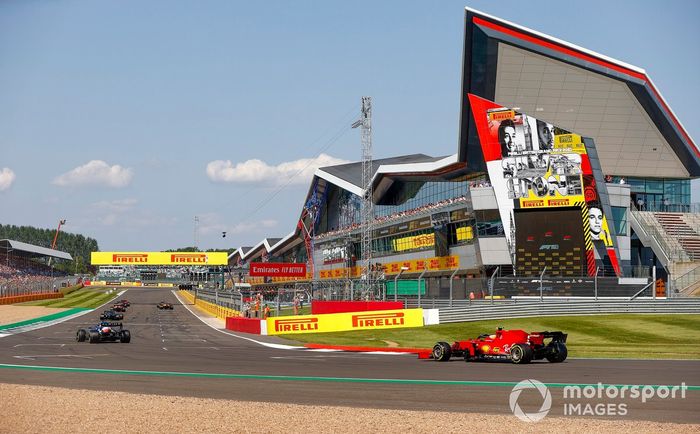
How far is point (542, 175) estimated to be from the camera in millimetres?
60062

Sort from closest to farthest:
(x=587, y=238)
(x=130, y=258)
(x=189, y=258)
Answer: (x=587, y=238) → (x=130, y=258) → (x=189, y=258)

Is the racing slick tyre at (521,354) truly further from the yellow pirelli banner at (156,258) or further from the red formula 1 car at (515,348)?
the yellow pirelli banner at (156,258)

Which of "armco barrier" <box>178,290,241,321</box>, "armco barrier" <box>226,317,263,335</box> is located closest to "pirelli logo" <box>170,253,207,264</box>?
"armco barrier" <box>178,290,241,321</box>

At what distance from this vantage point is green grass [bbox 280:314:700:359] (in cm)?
3422

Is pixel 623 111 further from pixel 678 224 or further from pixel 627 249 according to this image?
pixel 627 249

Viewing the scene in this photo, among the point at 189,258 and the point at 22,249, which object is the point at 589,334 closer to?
the point at 22,249

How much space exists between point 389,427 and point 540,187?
48711mm

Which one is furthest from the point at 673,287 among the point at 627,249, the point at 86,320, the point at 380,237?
the point at 86,320

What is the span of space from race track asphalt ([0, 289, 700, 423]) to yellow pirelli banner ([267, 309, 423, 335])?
1392 centimetres

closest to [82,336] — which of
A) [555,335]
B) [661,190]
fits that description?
[555,335]

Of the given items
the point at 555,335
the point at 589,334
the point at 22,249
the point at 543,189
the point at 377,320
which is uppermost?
the point at 543,189

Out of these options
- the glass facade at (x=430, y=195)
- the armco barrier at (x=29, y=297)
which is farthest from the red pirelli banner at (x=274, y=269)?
the armco barrier at (x=29, y=297)

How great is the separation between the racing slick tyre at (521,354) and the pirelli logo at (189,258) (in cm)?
16547

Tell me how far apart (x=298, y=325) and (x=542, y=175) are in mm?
23324
